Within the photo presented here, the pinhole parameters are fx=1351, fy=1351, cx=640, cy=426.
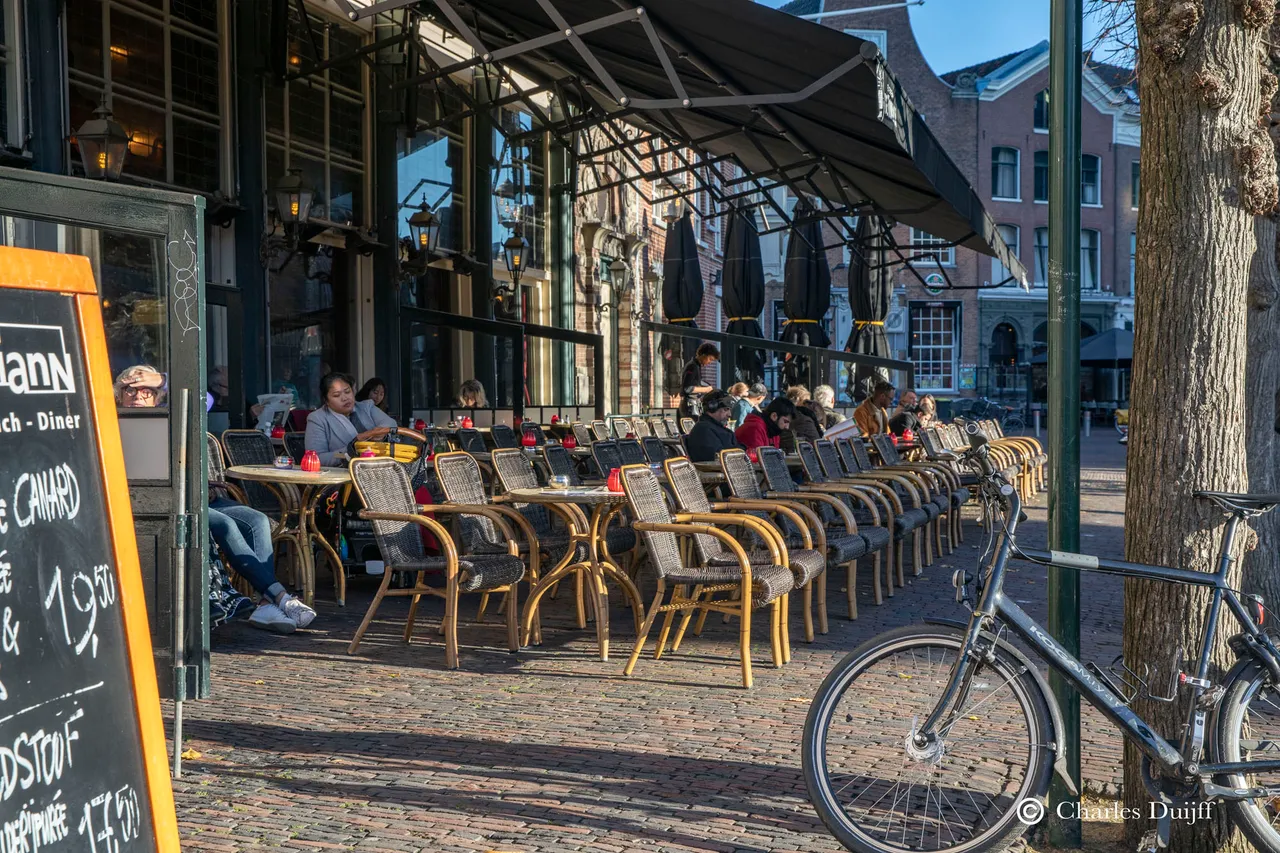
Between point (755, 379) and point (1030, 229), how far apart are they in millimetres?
31216

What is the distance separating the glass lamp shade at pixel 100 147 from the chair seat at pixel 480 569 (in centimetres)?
535

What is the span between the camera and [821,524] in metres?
7.22

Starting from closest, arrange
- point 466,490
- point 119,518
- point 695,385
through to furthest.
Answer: point 119,518 < point 466,490 < point 695,385

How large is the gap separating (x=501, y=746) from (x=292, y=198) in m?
9.76

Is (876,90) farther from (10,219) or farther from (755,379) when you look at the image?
(755,379)

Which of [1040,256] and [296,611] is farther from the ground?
[1040,256]

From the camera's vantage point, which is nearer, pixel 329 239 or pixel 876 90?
pixel 876 90

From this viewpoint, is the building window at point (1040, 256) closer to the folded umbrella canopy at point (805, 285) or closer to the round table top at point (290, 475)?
the folded umbrella canopy at point (805, 285)

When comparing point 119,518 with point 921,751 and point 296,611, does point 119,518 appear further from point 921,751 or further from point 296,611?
point 296,611

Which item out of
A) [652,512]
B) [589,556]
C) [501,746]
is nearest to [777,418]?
[589,556]

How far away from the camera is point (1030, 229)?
154ft

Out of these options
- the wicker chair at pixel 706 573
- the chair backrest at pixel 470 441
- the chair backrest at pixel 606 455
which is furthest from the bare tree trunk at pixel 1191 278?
the chair backrest at pixel 470 441

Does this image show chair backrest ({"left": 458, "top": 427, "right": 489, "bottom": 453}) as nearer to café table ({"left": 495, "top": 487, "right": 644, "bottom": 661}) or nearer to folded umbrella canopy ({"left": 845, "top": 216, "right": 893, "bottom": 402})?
café table ({"left": 495, "top": 487, "right": 644, "bottom": 661})

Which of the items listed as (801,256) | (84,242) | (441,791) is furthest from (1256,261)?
(801,256)
